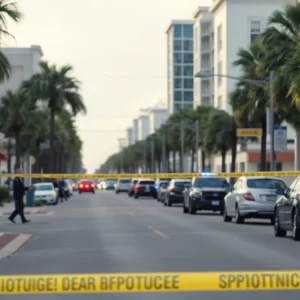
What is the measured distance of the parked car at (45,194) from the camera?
5747cm

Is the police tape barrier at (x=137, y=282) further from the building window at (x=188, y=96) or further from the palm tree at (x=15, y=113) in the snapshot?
the building window at (x=188, y=96)

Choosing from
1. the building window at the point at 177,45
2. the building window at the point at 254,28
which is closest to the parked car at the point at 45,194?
the building window at the point at 254,28

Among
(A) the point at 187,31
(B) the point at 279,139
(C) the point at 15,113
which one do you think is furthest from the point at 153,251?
(A) the point at 187,31

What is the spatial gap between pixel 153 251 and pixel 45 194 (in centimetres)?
3817

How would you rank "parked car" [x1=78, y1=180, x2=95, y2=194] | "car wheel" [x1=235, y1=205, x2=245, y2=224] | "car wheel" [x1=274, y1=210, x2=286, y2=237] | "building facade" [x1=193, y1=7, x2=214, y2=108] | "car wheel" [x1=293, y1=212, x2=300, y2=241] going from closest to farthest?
"car wheel" [x1=293, y1=212, x2=300, y2=241]
"car wheel" [x1=274, y1=210, x2=286, y2=237]
"car wheel" [x1=235, y1=205, x2=245, y2=224]
"parked car" [x1=78, y1=180, x2=95, y2=194]
"building facade" [x1=193, y1=7, x2=214, y2=108]

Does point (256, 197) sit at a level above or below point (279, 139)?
below

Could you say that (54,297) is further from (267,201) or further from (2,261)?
(267,201)

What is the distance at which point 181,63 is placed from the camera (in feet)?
540

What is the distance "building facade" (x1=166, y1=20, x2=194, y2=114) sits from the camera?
163375 mm

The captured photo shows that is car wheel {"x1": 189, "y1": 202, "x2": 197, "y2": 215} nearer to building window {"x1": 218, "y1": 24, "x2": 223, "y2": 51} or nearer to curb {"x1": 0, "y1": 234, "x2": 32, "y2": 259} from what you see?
curb {"x1": 0, "y1": 234, "x2": 32, "y2": 259}

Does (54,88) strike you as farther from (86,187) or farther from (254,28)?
(254,28)

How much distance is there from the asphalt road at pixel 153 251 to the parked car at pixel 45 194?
2578cm

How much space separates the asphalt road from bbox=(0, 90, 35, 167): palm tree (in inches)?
1439

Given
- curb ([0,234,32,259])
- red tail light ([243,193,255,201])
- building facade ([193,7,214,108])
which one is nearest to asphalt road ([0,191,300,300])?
curb ([0,234,32,259])
